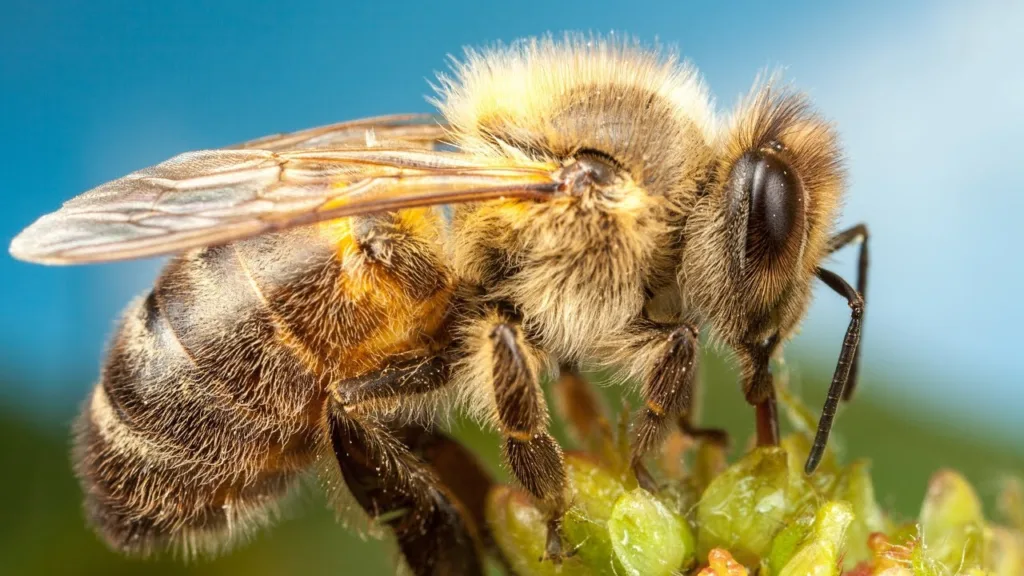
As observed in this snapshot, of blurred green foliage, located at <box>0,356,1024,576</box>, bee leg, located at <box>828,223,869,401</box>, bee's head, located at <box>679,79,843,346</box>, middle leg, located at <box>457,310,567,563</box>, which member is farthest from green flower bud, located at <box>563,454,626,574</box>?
blurred green foliage, located at <box>0,356,1024,576</box>

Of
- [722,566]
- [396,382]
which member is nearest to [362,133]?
[396,382]

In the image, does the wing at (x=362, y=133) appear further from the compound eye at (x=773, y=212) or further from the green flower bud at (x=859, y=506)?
the green flower bud at (x=859, y=506)

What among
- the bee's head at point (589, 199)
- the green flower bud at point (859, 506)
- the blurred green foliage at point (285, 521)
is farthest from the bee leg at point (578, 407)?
the blurred green foliage at point (285, 521)

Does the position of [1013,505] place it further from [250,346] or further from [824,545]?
[250,346]

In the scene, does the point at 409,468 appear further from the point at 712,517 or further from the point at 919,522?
the point at 919,522

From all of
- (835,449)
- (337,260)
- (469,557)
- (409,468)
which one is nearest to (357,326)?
(337,260)

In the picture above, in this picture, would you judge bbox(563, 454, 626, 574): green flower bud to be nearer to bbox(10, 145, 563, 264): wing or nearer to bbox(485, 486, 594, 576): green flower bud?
bbox(485, 486, 594, 576): green flower bud

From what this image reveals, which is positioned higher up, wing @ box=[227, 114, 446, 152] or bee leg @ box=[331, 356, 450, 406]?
wing @ box=[227, 114, 446, 152]
